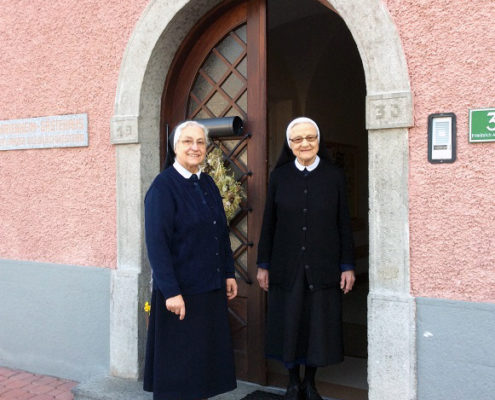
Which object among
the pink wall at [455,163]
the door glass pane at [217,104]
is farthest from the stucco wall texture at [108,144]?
the door glass pane at [217,104]

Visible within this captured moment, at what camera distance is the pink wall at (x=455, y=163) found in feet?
9.68

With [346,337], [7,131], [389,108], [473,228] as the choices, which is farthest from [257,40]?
[346,337]

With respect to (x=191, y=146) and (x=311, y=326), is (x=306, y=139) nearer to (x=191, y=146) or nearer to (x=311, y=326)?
(x=191, y=146)

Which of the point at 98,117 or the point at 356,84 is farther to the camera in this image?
the point at 356,84

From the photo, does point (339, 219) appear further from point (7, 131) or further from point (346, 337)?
point (7, 131)

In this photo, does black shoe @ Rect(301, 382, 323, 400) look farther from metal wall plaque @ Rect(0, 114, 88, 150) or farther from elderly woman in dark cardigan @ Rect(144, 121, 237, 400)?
metal wall plaque @ Rect(0, 114, 88, 150)

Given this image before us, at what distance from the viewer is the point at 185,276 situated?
3045 millimetres

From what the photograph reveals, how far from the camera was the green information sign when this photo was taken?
291 cm

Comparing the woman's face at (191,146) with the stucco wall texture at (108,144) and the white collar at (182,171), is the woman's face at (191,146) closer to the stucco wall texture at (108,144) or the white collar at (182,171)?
the white collar at (182,171)

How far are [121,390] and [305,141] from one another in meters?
2.32

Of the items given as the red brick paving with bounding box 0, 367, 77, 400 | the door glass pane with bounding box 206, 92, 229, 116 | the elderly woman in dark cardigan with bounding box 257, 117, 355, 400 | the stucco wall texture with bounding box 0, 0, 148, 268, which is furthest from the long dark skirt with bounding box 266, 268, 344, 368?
the red brick paving with bounding box 0, 367, 77, 400

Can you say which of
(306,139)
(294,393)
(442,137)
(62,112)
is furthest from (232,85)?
(294,393)

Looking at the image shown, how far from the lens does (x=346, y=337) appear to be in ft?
17.3

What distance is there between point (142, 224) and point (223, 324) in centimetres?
133
